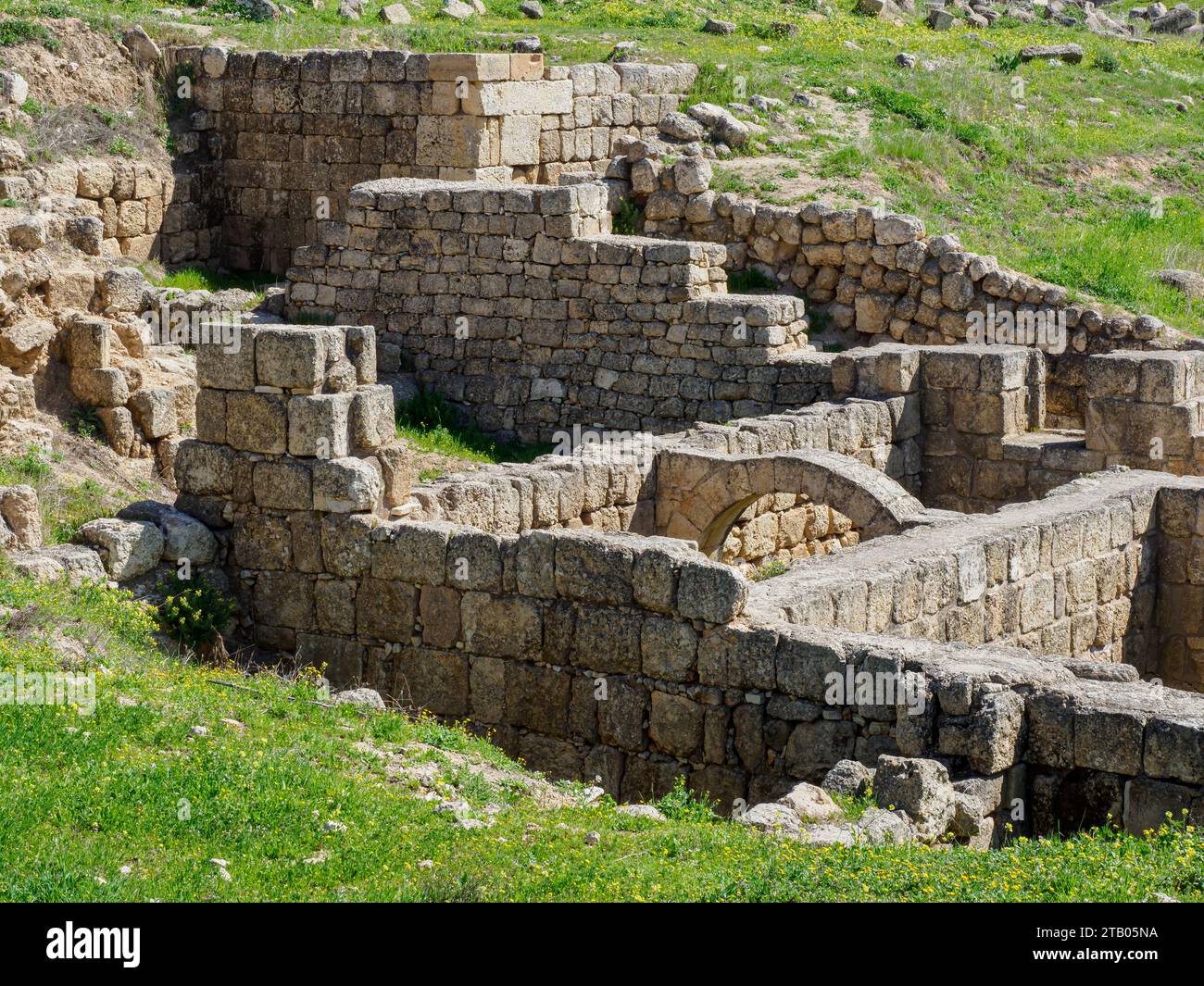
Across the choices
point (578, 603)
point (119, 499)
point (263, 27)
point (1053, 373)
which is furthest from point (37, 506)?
point (263, 27)

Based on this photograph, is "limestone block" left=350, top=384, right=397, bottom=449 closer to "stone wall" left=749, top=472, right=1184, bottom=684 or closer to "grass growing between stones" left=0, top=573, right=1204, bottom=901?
"stone wall" left=749, top=472, right=1184, bottom=684

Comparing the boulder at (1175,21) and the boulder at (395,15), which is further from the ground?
the boulder at (1175,21)

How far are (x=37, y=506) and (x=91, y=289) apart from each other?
15.6 ft

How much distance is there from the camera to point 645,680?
11023mm

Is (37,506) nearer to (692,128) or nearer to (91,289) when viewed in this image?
(91,289)

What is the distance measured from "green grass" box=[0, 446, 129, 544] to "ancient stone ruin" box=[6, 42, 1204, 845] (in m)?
0.59

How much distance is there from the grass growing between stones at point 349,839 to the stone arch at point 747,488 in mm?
5025

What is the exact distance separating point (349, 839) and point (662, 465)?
23.7ft

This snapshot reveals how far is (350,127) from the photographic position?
22547 millimetres

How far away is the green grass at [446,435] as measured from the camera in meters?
18.1

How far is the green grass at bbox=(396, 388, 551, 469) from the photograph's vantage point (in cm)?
1812

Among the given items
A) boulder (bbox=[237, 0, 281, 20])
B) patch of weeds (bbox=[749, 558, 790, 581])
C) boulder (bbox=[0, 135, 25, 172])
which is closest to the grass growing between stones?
patch of weeds (bbox=[749, 558, 790, 581])

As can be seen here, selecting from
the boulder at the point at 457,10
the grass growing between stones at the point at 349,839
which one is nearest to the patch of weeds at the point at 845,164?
the boulder at the point at 457,10

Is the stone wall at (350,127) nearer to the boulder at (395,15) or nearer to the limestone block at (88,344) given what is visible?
the boulder at (395,15)
